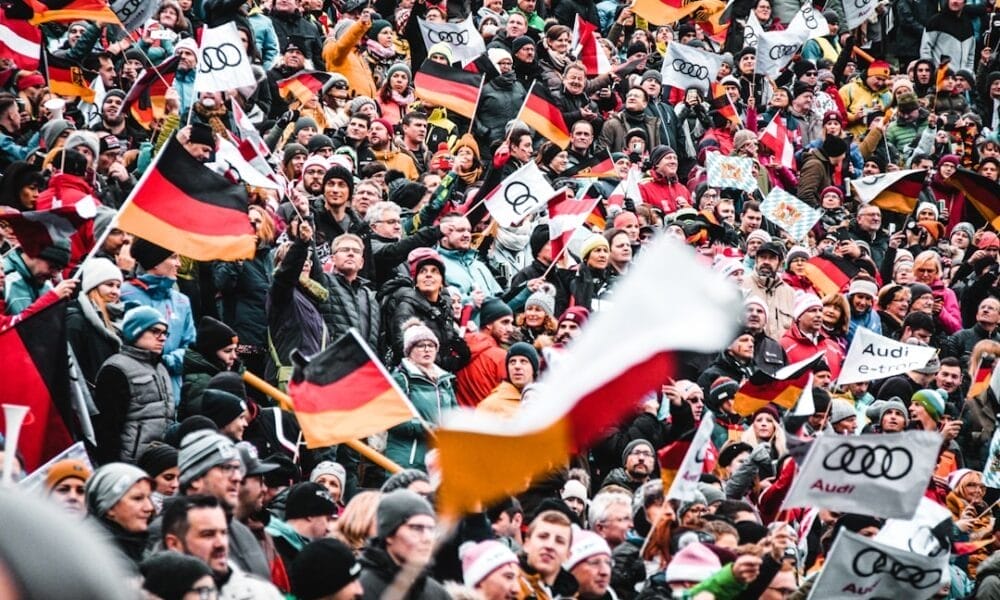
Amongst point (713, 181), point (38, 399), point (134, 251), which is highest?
point (713, 181)

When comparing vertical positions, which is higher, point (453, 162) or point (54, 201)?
point (453, 162)

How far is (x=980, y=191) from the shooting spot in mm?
18828

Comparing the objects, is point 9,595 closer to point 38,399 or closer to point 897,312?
point 38,399

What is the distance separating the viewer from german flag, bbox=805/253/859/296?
50.9ft

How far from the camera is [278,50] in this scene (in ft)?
55.7

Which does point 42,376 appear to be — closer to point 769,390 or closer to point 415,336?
point 415,336

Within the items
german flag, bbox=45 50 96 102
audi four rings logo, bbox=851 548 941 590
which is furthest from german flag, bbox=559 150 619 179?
audi four rings logo, bbox=851 548 941 590

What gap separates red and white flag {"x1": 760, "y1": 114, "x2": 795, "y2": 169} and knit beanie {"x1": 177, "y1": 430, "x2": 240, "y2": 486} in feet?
43.3

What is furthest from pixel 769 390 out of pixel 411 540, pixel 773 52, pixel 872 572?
pixel 773 52

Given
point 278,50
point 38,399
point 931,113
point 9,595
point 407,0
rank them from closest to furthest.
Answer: point 9,595 → point 38,399 → point 278,50 → point 407,0 → point 931,113

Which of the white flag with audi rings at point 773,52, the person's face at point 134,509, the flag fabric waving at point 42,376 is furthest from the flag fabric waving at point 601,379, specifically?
the white flag with audi rings at point 773,52

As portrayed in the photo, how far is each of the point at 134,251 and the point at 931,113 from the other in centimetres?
1481

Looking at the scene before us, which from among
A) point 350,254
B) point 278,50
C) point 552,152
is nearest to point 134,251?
point 350,254

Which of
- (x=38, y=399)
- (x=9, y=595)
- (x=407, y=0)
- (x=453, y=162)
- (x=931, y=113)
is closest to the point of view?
(x=9, y=595)
